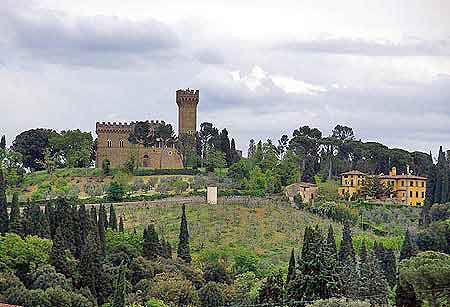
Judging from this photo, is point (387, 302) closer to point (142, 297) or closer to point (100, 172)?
point (142, 297)

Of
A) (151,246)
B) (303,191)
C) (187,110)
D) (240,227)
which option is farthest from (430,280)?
(187,110)

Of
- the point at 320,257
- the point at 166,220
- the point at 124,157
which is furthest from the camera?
the point at 124,157

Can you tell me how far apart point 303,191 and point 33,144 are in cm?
2599

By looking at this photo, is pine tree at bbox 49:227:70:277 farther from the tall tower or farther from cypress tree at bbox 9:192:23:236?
the tall tower

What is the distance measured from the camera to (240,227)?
219 feet

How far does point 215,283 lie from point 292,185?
35061 mm

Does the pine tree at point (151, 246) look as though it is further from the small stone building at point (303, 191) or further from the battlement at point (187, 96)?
the battlement at point (187, 96)

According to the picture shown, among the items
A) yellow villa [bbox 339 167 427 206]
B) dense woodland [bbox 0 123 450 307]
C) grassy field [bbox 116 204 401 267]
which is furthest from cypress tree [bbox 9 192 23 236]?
yellow villa [bbox 339 167 427 206]

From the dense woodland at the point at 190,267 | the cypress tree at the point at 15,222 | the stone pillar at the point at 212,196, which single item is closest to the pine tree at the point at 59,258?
the dense woodland at the point at 190,267

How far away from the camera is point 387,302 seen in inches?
1734

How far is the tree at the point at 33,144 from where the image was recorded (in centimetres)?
8981

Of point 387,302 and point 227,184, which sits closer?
point 387,302

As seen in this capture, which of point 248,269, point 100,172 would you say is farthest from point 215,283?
point 100,172

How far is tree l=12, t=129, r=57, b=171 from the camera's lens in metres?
89.8
